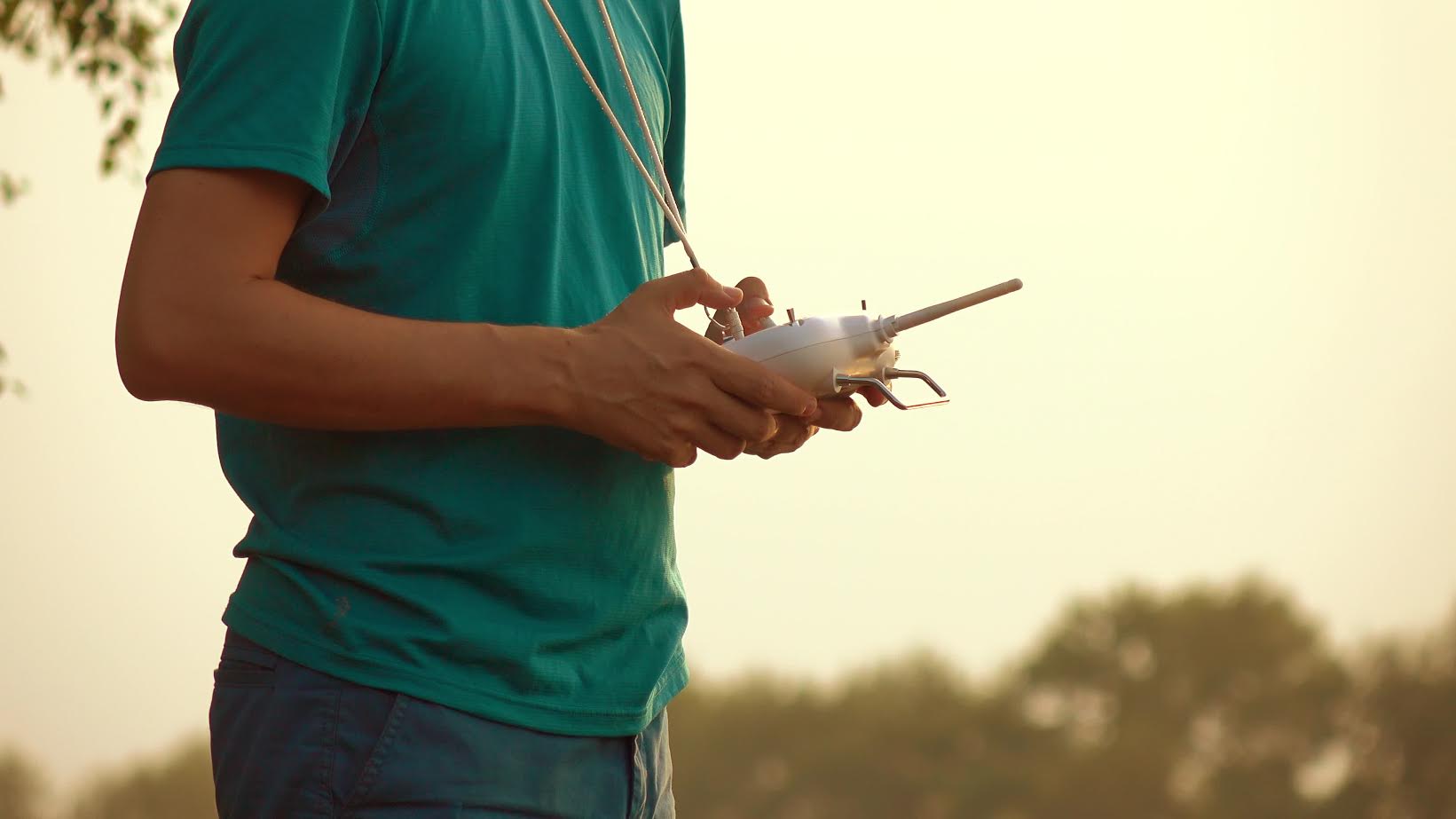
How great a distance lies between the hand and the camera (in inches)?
30.3

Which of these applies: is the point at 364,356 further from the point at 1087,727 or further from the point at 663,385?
the point at 1087,727

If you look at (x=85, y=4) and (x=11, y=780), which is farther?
(x=11, y=780)

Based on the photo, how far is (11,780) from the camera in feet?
17.5

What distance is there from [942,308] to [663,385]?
7.7 inches

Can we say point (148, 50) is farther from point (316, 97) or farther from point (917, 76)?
point (917, 76)

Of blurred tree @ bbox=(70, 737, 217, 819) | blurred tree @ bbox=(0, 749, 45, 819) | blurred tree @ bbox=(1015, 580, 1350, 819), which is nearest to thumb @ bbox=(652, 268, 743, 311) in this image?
blurred tree @ bbox=(0, 749, 45, 819)

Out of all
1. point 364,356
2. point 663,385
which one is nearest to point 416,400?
point 364,356

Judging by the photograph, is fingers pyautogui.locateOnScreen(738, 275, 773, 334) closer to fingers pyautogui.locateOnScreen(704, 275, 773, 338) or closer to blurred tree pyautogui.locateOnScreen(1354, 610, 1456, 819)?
fingers pyautogui.locateOnScreen(704, 275, 773, 338)

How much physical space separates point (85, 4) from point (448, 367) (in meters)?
2.70

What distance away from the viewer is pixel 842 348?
0.82 metres

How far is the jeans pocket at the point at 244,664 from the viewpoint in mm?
784

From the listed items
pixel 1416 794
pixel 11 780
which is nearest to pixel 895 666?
pixel 1416 794

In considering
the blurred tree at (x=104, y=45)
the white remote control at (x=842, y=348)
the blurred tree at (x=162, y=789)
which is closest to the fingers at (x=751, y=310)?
the white remote control at (x=842, y=348)

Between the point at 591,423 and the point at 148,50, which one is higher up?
the point at 148,50
